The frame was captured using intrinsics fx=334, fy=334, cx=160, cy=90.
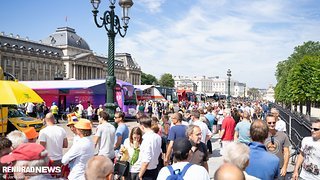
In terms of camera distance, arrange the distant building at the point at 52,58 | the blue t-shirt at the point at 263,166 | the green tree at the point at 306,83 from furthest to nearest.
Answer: the distant building at the point at 52,58 → the green tree at the point at 306,83 → the blue t-shirt at the point at 263,166

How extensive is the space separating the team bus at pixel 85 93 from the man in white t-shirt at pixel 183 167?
2460 centimetres

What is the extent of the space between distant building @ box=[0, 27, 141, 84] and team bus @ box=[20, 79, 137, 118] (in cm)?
5634

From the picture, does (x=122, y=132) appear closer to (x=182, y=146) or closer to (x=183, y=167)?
(x=182, y=146)

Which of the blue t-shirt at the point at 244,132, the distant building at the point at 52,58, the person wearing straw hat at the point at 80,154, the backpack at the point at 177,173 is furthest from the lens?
the distant building at the point at 52,58

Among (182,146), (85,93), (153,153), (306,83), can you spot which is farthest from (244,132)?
(306,83)

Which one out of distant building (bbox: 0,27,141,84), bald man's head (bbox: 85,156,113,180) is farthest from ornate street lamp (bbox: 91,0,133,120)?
distant building (bbox: 0,27,141,84)

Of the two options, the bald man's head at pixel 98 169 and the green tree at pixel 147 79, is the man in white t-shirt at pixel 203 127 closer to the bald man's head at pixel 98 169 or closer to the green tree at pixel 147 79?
the bald man's head at pixel 98 169

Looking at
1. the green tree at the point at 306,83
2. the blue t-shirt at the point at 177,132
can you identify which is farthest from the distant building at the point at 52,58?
the blue t-shirt at the point at 177,132

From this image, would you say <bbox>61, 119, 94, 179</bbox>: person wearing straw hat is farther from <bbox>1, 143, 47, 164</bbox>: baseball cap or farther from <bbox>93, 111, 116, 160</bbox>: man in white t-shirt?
<bbox>1, 143, 47, 164</bbox>: baseball cap

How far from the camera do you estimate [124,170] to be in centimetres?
557

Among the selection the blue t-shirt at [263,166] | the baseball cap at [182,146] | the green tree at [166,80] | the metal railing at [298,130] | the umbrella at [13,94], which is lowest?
the metal railing at [298,130]

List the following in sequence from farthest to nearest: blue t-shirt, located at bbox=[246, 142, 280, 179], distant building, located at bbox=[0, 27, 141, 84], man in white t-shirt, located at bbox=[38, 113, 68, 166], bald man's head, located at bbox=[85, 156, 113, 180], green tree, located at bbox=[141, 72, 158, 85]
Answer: green tree, located at bbox=[141, 72, 158, 85] → distant building, located at bbox=[0, 27, 141, 84] → man in white t-shirt, located at bbox=[38, 113, 68, 166] → blue t-shirt, located at bbox=[246, 142, 280, 179] → bald man's head, located at bbox=[85, 156, 113, 180]

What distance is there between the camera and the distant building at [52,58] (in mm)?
87588

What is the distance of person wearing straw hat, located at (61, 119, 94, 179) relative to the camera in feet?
15.4
